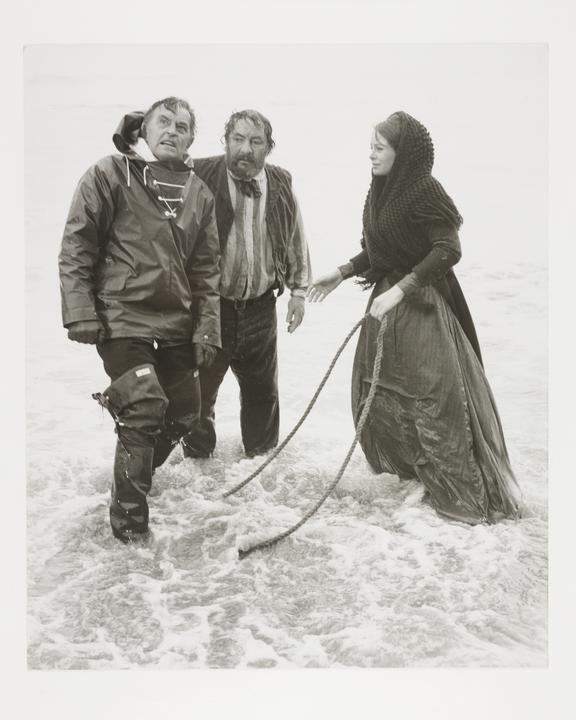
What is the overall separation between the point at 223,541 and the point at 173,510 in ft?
0.58

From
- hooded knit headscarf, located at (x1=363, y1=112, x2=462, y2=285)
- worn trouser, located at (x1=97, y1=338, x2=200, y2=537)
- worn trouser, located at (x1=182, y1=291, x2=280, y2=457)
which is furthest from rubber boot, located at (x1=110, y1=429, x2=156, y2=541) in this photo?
hooded knit headscarf, located at (x1=363, y1=112, x2=462, y2=285)

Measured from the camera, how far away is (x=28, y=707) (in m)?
2.46

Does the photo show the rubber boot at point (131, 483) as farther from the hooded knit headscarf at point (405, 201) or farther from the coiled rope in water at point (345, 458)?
the hooded knit headscarf at point (405, 201)

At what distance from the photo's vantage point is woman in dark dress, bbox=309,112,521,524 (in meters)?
2.54

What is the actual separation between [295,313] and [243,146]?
0.53 meters

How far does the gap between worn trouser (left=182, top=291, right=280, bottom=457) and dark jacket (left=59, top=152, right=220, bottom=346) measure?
19 centimetres

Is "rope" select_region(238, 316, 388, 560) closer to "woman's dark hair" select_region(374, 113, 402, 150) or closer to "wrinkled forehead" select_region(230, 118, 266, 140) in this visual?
"woman's dark hair" select_region(374, 113, 402, 150)

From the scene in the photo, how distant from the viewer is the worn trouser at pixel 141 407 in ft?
7.91

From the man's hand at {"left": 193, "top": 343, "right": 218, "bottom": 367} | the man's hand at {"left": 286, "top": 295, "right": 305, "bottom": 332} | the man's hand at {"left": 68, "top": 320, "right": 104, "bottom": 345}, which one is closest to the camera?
the man's hand at {"left": 68, "top": 320, "right": 104, "bottom": 345}

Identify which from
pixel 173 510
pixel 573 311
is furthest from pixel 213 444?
pixel 573 311

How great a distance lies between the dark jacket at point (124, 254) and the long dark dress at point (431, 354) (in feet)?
2.00

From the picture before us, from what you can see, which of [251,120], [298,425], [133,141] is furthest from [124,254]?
[298,425]

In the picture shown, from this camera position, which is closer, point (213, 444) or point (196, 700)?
point (196, 700)

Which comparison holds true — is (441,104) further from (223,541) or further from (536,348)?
(223,541)
